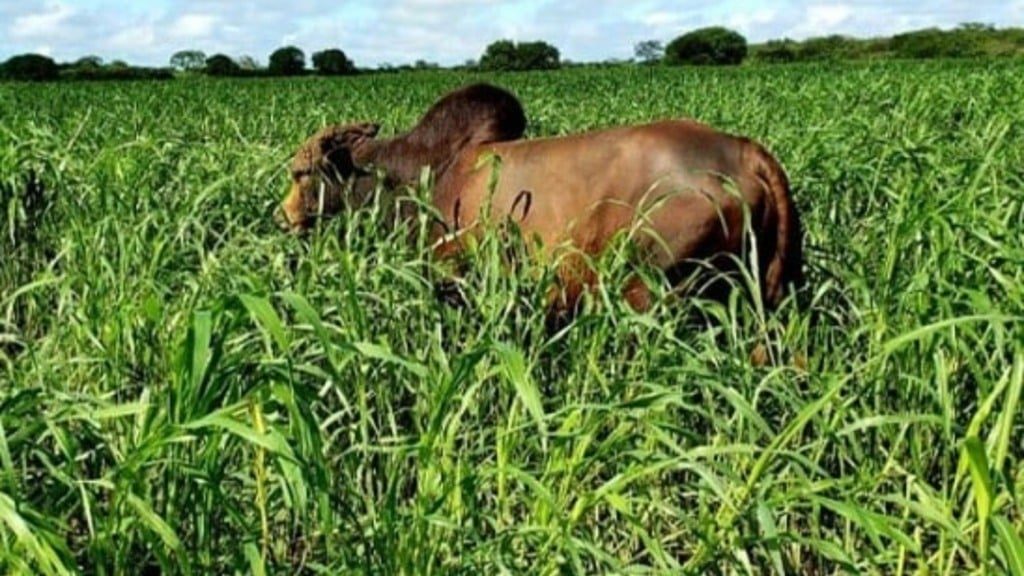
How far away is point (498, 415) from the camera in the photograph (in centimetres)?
296

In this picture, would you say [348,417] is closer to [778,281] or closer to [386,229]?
[778,281]

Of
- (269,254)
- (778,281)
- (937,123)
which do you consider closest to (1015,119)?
(937,123)

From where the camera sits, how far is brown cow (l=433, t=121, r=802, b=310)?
4289 millimetres

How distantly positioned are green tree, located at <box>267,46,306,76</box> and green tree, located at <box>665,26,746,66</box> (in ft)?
51.6

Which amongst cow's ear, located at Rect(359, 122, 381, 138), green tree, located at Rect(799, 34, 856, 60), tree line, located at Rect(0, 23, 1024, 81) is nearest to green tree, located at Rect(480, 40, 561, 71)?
tree line, located at Rect(0, 23, 1024, 81)

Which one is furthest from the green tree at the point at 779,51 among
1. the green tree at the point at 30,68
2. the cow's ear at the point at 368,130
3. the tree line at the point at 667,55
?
the cow's ear at the point at 368,130

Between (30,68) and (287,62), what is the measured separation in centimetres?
906

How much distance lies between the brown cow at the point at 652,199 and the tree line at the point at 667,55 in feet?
140

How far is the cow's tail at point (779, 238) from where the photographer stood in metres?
4.30

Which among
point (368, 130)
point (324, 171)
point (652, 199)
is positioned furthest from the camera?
point (368, 130)

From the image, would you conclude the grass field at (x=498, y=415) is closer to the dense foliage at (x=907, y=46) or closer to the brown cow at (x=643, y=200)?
the brown cow at (x=643, y=200)

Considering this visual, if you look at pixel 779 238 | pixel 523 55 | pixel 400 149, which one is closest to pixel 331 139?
pixel 400 149

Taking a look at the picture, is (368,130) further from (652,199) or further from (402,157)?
(652,199)

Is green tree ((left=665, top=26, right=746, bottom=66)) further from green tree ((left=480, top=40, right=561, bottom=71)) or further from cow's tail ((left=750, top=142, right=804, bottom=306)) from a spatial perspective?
cow's tail ((left=750, top=142, right=804, bottom=306))
